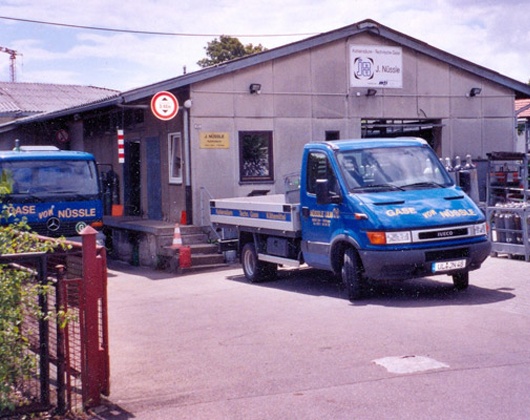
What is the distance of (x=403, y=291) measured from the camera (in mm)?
11695

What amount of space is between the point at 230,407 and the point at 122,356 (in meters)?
2.44

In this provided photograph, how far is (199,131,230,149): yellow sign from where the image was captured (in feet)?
61.1

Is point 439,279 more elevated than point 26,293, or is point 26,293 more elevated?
point 26,293

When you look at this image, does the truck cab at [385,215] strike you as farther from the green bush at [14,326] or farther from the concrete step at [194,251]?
the green bush at [14,326]

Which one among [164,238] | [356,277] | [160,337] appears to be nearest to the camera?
[160,337]

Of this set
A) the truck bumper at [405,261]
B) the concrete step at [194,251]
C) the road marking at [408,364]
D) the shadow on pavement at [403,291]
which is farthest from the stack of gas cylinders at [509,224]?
the road marking at [408,364]

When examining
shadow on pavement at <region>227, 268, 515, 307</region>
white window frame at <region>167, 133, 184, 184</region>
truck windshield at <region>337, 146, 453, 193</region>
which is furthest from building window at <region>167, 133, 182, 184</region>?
truck windshield at <region>337, 146, 453, 193</region>

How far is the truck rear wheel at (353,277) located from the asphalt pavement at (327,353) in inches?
8.4

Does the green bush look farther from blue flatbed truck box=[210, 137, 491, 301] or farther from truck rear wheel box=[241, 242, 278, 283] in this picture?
truck rear wheel box=[241, 242, 278, 283]

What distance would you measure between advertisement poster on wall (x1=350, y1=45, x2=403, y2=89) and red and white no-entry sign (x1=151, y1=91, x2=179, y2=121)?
17.5 feet

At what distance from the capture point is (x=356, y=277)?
10.9 metres

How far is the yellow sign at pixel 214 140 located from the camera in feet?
61.1

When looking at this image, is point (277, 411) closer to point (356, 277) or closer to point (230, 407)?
point (230, 407)

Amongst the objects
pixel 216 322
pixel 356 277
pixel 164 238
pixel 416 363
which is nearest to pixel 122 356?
pixel 216 322
